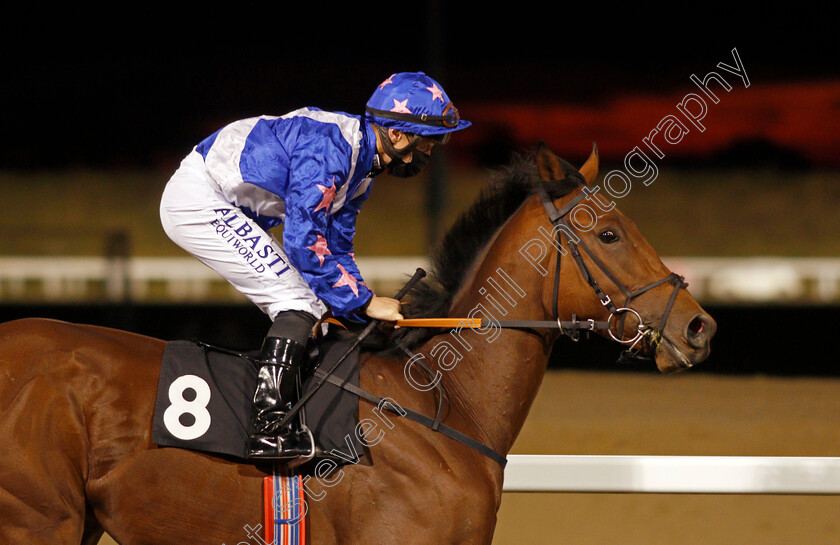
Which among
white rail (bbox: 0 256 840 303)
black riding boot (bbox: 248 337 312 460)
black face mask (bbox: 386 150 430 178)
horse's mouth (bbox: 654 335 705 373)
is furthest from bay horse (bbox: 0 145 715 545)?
white rail (bbox: 0 256 840 303)

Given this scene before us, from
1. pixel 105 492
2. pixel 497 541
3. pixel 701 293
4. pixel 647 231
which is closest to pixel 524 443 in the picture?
pixel 497 541

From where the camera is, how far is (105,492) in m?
2.18

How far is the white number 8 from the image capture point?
2.18 m

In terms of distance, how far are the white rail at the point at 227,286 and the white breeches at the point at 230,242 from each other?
835 centimetres

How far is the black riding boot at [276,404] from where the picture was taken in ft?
7.03

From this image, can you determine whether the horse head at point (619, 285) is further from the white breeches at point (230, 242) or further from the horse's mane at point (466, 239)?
the white breeches at point (230, 242)

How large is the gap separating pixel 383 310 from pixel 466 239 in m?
0.37

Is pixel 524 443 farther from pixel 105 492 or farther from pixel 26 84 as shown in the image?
pixel 26 84

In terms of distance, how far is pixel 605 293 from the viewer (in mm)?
2322

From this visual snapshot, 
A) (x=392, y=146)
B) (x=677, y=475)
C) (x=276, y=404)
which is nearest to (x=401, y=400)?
(x=276, y=404)

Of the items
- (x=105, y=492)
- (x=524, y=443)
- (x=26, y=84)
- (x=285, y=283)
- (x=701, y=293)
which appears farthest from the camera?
(x=26, y=84)

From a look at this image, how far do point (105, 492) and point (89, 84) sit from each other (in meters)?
16.4

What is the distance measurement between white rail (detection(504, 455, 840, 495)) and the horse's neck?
68 centimetres

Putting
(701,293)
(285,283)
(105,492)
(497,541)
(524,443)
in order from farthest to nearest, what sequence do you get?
(701,293), (524,443), (497,541), (285,283), (105,492)
